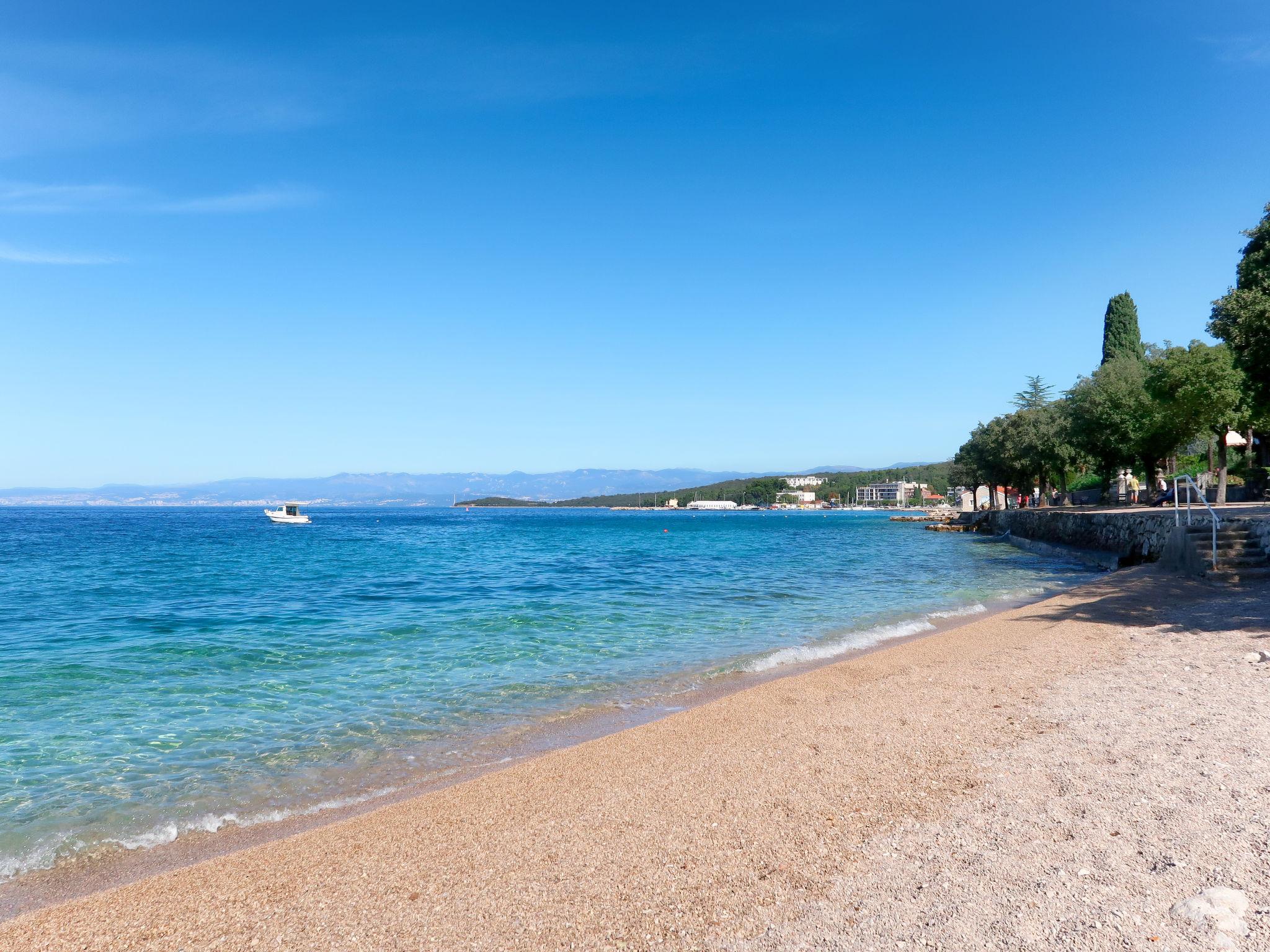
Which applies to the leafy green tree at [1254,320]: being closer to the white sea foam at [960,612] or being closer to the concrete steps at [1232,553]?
the concrete steps at [1232,553]

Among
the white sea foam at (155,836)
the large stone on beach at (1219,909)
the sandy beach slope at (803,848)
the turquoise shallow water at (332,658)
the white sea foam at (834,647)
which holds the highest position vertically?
the large stone on beach at (1219,909)

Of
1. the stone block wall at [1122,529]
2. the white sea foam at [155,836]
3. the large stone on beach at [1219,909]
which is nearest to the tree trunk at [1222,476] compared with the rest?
the stone block wall at [1122,529]

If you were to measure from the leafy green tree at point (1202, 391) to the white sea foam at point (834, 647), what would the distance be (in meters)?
23.2

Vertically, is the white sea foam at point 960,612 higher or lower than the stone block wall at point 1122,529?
lower

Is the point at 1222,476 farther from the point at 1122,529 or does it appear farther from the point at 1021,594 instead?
the point at 1021,594

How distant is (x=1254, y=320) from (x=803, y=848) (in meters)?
21.5

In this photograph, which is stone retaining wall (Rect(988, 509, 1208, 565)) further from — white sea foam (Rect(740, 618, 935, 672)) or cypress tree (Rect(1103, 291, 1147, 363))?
cypress tree (Rect(1103, 291, 1147, 363))

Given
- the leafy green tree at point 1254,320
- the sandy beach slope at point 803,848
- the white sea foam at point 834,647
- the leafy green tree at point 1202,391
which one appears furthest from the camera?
the leafy green tree at point 1202,391

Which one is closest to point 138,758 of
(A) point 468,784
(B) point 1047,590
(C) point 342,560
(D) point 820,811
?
(A) point 468,784

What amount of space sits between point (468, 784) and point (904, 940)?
14.4ft

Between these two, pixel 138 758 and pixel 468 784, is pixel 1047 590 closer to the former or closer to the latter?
pixel 468 784

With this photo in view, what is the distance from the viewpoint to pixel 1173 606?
15.0 meters

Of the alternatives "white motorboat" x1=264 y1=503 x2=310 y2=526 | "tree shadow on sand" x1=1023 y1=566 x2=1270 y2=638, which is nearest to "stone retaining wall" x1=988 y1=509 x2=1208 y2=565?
"tree shadow on sand" x1=1023 y1=566 x2=1270 y2=638

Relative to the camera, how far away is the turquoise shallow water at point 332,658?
7.18 meters
